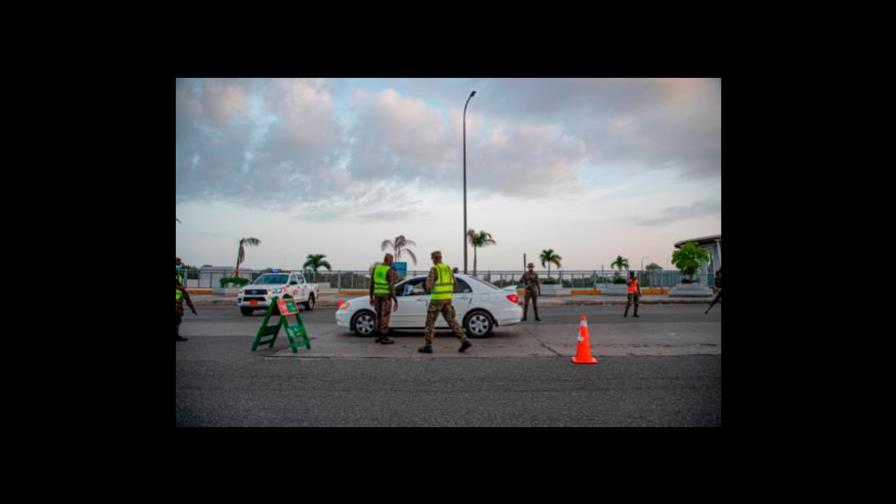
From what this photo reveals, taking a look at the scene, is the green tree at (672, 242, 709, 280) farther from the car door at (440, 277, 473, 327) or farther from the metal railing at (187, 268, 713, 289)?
the car door at (440, 277, 473, 327)

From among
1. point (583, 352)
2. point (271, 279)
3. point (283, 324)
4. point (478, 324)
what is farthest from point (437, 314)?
point (271, 279)

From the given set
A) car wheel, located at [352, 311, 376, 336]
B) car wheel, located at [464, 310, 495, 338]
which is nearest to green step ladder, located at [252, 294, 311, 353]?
car wheel, located at [352, 311, 376, 336]

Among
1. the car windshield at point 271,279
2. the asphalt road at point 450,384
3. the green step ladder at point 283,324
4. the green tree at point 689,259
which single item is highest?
the green tree at point 689,259

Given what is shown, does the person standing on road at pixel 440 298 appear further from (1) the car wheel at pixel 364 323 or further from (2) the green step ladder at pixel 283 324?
(1) the car wheel at pixel 364 323

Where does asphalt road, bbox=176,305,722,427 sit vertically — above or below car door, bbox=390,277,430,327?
below

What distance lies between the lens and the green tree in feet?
101

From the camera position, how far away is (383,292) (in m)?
9.59

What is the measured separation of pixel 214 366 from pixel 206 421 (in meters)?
3.05

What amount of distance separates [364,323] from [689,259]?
90.6ft

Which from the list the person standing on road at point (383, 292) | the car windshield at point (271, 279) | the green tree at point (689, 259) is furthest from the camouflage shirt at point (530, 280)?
the green tree at point (689, 259)

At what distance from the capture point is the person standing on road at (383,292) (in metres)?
9.48

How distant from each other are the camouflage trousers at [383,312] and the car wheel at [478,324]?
6.07ft

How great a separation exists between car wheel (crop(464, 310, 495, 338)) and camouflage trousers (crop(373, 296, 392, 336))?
6.07 feet
